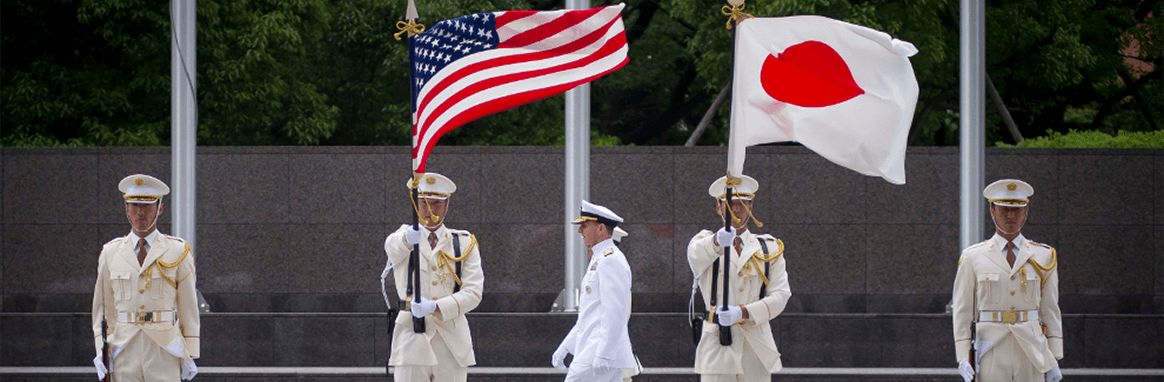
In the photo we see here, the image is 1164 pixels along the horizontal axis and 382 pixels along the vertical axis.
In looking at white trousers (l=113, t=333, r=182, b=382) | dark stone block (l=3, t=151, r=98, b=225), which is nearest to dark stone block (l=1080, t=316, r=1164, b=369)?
white trousers (l=113, t=333, r=182, b=382)

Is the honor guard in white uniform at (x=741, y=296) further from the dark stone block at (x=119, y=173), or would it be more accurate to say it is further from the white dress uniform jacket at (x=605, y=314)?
the dark stone block at (x=119, y=173)

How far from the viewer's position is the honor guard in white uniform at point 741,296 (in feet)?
26.6

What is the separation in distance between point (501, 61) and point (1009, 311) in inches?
144

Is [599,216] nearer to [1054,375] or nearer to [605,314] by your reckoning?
[605,314]

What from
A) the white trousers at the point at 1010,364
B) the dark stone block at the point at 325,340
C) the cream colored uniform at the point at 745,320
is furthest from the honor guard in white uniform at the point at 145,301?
the white trousers at the point at 1010,364

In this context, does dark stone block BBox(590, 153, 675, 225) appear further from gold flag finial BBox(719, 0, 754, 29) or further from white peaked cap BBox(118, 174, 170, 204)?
gold flag finial BBox(719, 0, 754, 29)

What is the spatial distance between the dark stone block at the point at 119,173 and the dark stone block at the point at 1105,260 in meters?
10.3

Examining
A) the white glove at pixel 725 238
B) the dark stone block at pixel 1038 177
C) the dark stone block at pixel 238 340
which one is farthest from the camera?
the dark stone block at pixel 1038 177

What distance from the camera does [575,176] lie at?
13.2 m

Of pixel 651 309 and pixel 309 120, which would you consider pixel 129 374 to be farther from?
pixel 309 120

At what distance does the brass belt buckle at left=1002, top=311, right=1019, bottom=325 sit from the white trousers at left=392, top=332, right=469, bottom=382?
364 cm

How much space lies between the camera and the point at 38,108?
Answer: 15.9m

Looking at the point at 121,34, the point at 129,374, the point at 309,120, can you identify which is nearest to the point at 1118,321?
the point at 129,374

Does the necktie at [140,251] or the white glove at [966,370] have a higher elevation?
the necktie at [140,251]
